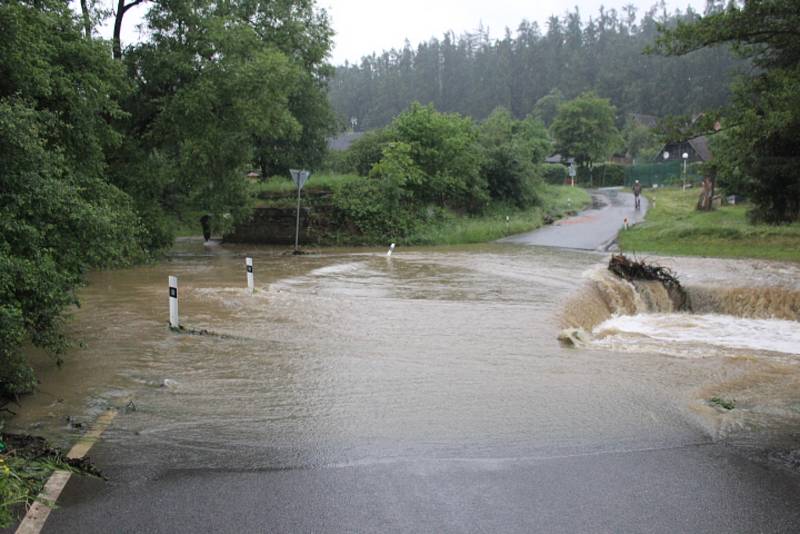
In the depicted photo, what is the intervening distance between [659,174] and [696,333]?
5320 centimetres

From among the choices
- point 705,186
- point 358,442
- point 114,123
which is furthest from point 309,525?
point 705,186

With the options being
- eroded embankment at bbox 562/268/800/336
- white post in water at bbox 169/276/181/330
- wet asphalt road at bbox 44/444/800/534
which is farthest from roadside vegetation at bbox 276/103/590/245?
wet asphalt road at bbox 44/444/800/534

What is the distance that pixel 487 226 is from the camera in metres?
33.1

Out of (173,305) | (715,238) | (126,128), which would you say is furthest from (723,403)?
(715,238)

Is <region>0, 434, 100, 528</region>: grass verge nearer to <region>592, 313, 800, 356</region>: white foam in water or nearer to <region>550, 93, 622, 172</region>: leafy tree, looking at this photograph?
<region>592, 313, 800, 356</region>: white foam in water

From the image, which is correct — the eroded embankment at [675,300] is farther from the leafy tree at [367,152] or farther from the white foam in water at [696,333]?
the leafy tree at [367,152]

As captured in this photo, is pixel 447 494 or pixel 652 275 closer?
pixel 447 494

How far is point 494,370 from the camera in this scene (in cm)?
925

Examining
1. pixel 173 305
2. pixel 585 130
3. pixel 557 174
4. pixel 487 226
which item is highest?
pixel 585 130

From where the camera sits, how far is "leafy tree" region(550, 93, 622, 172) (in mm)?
76750

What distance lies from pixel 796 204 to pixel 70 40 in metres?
20.6

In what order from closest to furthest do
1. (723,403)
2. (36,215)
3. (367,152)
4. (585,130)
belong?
(36,215) → (723,403) → (367,152) → (585,130)

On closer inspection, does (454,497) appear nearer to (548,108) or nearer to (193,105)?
(193,105)

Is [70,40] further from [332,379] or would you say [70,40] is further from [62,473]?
[62,473]
